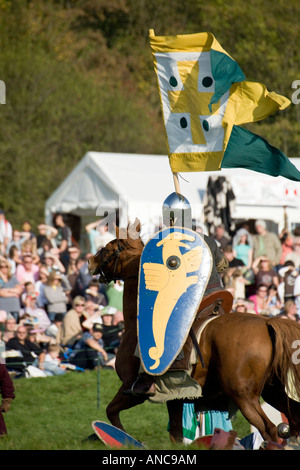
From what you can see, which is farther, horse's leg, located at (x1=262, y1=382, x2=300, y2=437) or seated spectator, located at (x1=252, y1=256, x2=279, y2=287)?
seated spectator, located at (x1=252, y1=256, x2=279, y2=287)

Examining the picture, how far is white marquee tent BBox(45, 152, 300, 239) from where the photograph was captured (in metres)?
17.2

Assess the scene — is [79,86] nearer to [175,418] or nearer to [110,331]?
[110,331]

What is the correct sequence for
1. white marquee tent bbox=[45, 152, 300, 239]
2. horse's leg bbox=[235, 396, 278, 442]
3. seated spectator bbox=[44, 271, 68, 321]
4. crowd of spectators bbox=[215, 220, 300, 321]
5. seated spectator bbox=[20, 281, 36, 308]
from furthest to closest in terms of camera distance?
white marquee tent bbox=[45, 152, 300, 239] < crowd of spectators bbox=[215, 220, 300, 321] < seated spectator bbox=[44, 271, 68, 321] < seated spectator bbox=[20, 281, 36, 308] < horse's leg bbox=[235, 396, 278, 442]

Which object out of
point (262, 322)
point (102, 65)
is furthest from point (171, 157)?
point (102, 65)

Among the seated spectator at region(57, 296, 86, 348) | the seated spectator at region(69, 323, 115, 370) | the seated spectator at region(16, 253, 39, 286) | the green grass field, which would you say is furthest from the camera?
the seated spectator at region(16, 253, 39, 286)

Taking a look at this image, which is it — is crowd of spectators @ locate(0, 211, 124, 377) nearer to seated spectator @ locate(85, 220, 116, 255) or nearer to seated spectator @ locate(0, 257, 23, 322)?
seated spectator @ locate(0, 257, 23, 322)

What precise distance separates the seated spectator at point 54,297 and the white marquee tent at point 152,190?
3.35 metres

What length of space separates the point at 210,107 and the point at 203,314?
84.8 inches

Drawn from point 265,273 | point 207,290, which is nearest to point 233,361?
point 207,290

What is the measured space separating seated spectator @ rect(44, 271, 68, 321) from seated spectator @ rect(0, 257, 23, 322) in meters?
0.44

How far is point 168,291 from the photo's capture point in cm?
732

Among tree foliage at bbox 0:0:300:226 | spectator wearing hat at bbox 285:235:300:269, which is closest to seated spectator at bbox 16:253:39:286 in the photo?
spectator wearing hat at bbox 285:235:300:269

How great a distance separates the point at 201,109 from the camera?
27.9 ft

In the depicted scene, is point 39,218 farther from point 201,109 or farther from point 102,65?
point 201,109
